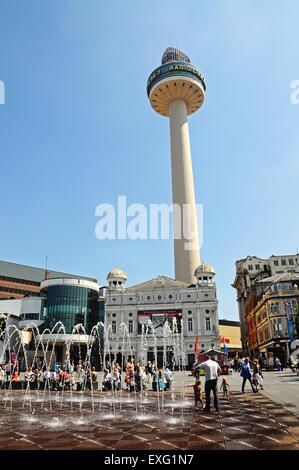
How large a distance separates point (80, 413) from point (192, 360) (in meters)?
57.1

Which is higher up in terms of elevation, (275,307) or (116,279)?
(116,279)

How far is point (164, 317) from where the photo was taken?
71250 mm

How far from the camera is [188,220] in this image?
85.9 metres

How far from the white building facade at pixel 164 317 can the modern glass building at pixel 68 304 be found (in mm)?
6946

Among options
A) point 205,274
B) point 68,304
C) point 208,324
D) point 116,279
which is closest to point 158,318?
point 208,324

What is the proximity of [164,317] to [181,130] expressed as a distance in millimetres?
46844

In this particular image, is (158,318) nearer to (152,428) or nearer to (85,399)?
(85,399)

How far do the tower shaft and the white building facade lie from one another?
7145 millimetres

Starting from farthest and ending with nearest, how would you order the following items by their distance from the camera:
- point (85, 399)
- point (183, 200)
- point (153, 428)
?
1. point (183, 200)
2. point (85, 399)
3. point (153, 428)

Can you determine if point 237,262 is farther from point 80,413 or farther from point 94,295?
point 80,413

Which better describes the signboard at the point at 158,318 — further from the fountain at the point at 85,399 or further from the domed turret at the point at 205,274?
the fountain at the point at 85,399

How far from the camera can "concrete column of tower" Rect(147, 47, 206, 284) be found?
273ft

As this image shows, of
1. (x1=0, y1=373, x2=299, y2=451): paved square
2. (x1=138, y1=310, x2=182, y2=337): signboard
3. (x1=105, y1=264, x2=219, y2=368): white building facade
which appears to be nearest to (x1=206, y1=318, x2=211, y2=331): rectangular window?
(x1=105, y1=264, x2=219, y2=368): white building facade

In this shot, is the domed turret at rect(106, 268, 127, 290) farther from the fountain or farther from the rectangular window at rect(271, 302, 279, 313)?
the fountain
